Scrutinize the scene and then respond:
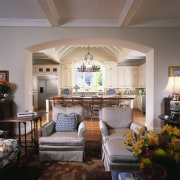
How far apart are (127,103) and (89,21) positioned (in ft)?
14.5

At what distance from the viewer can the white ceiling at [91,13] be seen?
355 centimetres

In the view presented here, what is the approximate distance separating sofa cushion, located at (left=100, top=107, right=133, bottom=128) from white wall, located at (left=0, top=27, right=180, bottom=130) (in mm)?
1363

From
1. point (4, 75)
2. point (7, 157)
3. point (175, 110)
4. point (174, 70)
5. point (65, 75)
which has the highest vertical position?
point (65, 75)

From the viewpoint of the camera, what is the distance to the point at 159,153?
146 cm

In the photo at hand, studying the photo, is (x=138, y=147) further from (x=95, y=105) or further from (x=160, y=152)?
(x=95, y=105)

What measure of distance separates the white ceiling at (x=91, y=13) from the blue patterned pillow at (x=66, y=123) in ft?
7.12

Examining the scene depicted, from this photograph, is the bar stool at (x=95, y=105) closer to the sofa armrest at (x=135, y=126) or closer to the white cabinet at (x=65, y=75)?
the sofa armrest at (x=135, y=126)

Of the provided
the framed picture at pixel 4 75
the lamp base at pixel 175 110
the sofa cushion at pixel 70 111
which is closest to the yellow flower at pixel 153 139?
the lamp base at pixel 175 110

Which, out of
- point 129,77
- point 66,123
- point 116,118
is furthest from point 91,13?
point 129,77

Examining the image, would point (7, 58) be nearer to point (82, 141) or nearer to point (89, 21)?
point (89, 21)

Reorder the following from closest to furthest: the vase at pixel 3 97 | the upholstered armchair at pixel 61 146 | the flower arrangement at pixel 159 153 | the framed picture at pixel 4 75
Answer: the flower arrangement at pixel 159 153
the upholstered armchair at pixel 61 146
the vase at pixel 3 97
the framed picture at pixel 4 75

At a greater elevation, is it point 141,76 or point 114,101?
point 141,76

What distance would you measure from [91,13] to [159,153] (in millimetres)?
3601

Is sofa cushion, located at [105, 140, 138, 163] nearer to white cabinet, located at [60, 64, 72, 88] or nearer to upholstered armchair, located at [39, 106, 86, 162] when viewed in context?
upholstered armchair, located at [39, 106, 86, 162]
